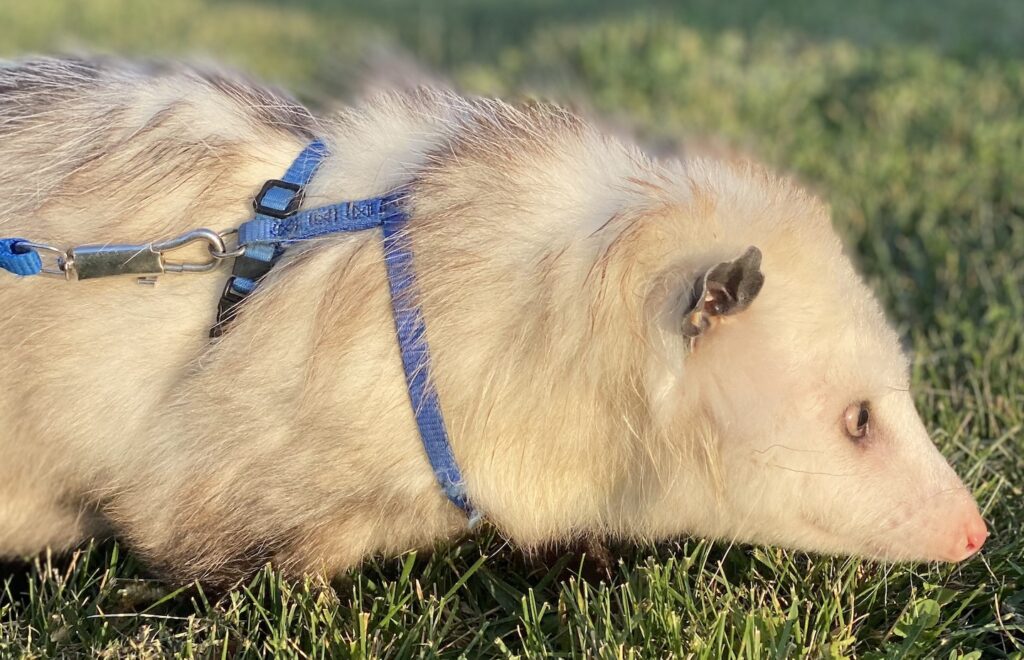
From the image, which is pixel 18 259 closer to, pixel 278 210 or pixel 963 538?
pixel 278 210

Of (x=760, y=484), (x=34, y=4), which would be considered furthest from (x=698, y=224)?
(x=34, y=4)

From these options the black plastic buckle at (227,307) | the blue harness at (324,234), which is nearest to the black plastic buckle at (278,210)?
the blue harness at (324,234)

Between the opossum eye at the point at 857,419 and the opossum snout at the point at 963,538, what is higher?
the opossum eye at the point at 857,419

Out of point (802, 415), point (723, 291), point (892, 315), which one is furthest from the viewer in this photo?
point (892, 315)

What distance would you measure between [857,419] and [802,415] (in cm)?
12

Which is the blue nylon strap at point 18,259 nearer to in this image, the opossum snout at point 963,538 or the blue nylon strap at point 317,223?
the blue nylon strap at point 317,223

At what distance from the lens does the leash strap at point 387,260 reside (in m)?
1.94

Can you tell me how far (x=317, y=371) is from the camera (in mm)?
1949

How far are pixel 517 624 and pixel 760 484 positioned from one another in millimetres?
576

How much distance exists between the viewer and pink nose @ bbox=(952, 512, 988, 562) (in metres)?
2.05

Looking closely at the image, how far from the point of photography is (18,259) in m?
1.97

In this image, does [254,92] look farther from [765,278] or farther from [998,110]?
[998,110]

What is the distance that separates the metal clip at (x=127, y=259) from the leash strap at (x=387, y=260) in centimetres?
7

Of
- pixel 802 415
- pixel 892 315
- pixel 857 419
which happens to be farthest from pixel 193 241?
pixel 892 315
